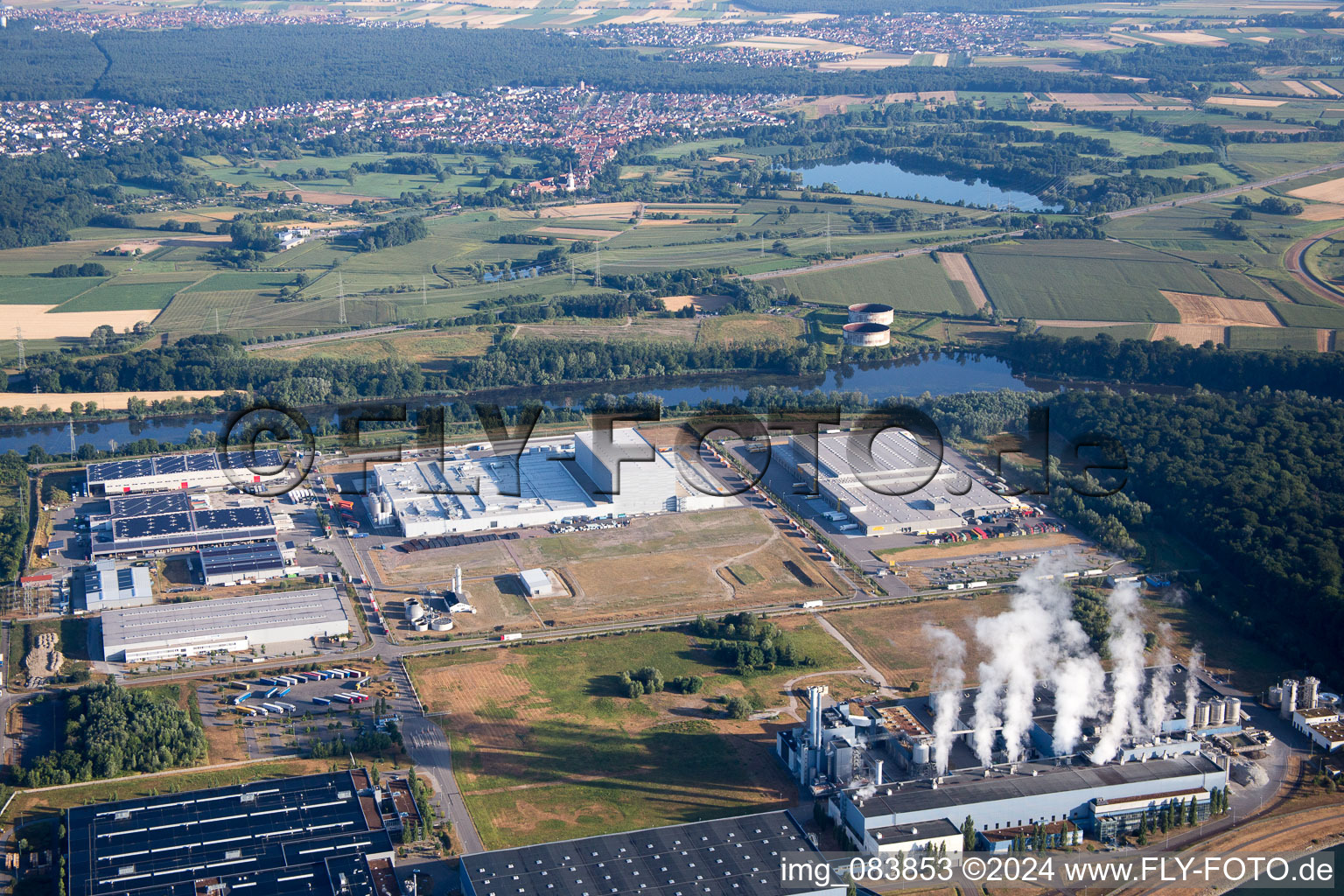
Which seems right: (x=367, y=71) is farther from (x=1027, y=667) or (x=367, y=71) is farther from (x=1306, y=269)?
(x=1027, y=667)

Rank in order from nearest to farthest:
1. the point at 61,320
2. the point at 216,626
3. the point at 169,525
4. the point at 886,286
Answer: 1. the point at 216,626
2. the point at 169,525
3. the point at 61,320
4. the point at 886,286

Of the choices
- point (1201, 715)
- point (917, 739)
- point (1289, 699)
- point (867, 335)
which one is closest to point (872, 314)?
point (867, 335)

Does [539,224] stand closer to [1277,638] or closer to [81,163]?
[81,163]

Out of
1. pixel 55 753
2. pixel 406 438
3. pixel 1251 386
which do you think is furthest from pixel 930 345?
pixel 55 753

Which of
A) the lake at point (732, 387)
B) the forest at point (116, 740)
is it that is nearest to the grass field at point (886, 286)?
the lake at point (732, 387)

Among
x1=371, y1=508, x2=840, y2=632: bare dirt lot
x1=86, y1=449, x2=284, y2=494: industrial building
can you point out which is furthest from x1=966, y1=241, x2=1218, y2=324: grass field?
x1=86, y1=449, x2=284, y2=494: industrial building
